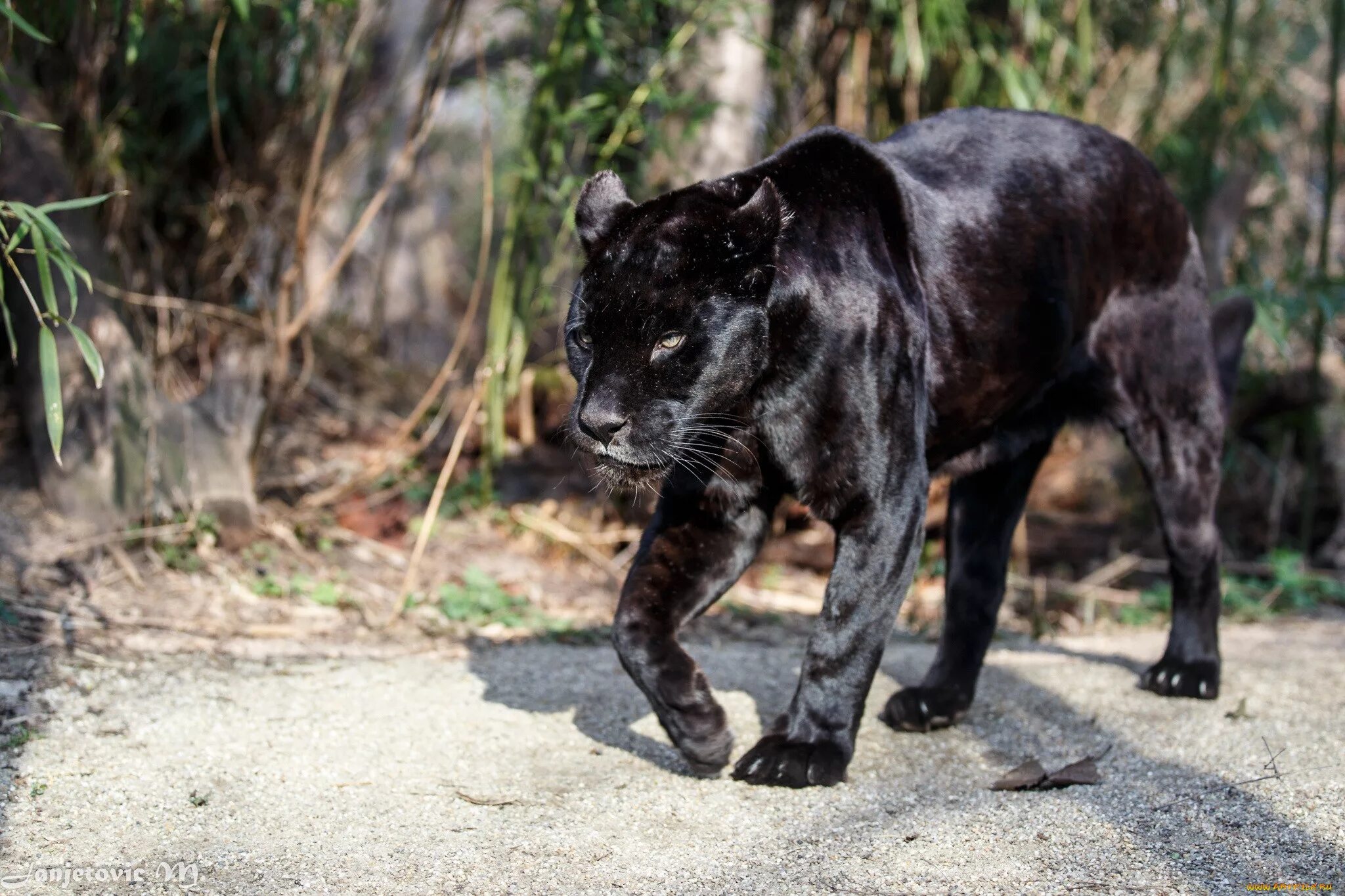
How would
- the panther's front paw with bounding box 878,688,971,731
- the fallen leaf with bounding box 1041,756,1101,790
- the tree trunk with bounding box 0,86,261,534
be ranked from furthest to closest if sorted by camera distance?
the tree trunk with bounding box 0,86,261,534 < the panther's front paw with bounding box 878,688,971,731 < the fallen leaf with bounding box 1041,756,1101,790

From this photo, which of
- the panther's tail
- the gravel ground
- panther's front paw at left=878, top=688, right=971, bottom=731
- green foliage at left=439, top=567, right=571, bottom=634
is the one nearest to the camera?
the gravel ground

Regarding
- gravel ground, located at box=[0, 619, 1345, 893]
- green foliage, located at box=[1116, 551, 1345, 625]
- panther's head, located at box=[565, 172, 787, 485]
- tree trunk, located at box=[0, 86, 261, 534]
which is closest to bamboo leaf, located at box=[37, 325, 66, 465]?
A: gravel ground, located at box=[0, 619, 1345, 893]

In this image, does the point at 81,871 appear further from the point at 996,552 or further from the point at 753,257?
the point at 996,552

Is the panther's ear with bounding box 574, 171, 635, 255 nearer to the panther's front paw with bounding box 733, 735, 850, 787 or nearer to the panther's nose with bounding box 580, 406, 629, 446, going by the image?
the panther's nose with bounding box 580, 406, 629, 446

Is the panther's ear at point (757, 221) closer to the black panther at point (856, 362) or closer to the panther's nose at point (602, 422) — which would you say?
the black panther at point (856, 362)

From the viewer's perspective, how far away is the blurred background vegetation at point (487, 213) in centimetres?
436

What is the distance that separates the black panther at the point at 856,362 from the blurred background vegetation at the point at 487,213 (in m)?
1.55

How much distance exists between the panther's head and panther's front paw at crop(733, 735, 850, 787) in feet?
2.08

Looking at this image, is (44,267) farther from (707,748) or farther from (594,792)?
(707,748)

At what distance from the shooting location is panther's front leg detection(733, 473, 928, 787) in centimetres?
270

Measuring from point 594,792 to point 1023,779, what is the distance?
924 mm

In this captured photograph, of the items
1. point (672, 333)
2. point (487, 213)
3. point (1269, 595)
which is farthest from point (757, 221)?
point (1269, 595)

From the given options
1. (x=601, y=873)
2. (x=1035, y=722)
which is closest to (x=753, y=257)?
(x=601, y=873)

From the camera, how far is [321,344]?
645cm
